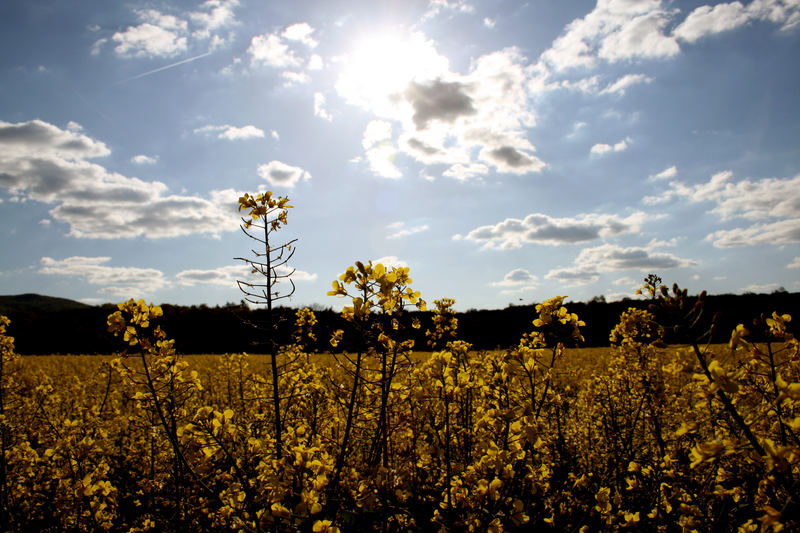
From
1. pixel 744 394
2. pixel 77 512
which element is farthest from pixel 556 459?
pixel 77 512

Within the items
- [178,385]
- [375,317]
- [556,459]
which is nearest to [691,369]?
[375,317]

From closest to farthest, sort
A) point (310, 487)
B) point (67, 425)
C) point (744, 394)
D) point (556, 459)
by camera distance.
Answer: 1. point (744, 394)
2. point (310, 487)
3. point (67, 425)
4. point (556, 459)

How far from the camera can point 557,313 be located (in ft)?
9.93

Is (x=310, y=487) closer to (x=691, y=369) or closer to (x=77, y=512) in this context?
(x=691, y=369)

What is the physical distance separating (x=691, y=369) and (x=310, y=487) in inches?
84.8

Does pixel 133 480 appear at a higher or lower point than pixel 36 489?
lower

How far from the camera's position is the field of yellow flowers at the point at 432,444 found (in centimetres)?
202

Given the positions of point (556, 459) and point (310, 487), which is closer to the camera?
point (310, 487)

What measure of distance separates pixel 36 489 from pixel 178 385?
121 inches

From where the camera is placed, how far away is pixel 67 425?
3.35m

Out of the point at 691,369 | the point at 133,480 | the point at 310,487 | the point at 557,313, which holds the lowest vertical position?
the point at 133,480

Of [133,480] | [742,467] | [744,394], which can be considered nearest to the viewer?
[744,394]

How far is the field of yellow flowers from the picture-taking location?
202 cm

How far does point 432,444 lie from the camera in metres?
3.61
